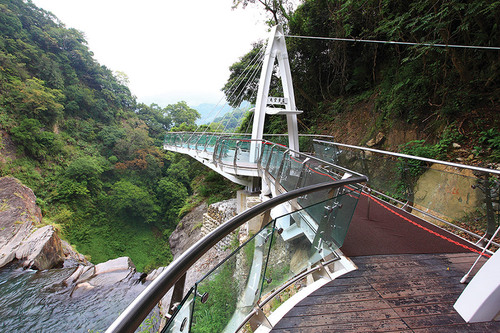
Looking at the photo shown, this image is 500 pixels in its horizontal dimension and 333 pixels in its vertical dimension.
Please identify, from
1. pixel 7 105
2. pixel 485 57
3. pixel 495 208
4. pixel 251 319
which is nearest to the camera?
pixel 251 319

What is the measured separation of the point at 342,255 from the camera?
81.5 inches

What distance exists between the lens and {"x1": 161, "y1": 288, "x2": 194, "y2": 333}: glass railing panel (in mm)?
710

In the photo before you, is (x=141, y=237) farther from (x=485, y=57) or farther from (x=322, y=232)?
(x=485, y=57)

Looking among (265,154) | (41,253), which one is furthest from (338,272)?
(41,253)

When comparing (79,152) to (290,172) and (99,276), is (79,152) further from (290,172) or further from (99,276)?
(290,172)

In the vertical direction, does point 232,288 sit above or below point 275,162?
above

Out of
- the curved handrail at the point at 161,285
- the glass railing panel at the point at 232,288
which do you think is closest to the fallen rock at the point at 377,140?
the glass railing panel at the point at 232,288

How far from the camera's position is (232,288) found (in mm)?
1158

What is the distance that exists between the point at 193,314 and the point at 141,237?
80.5ft

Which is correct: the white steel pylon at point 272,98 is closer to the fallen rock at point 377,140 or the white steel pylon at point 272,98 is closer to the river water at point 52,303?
the fallen rock at point 377,140

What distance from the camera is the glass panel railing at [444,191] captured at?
2371 millimetres

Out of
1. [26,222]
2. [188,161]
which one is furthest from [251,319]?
[188,161]

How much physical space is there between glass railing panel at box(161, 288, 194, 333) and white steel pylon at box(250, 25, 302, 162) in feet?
22.5

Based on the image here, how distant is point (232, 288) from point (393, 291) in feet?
4.53
